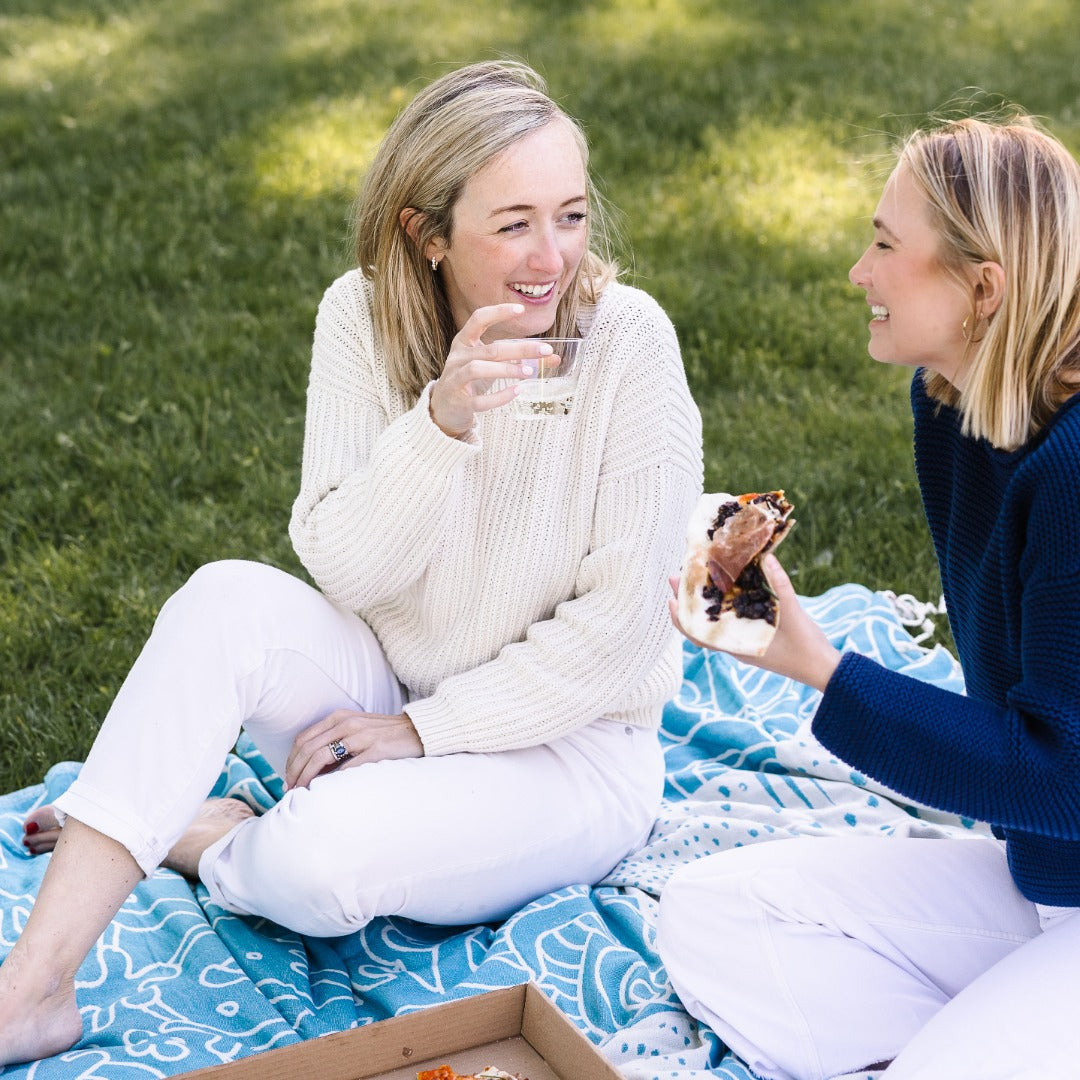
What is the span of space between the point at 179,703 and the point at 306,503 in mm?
536

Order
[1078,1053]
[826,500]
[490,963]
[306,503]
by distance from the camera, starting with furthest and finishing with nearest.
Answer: [826,500], [306,503], [490,963], [1078,1053]

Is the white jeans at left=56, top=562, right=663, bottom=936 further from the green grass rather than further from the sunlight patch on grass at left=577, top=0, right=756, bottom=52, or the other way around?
the sunlight patch on grass at left=577, top=0, right=756, bottom=52

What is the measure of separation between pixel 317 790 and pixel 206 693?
27cm

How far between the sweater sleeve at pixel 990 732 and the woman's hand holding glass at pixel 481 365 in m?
0.78

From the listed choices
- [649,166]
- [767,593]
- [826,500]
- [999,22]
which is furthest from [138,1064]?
[999,22]

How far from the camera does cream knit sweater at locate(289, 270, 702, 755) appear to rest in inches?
110

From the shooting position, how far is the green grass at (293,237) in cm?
432

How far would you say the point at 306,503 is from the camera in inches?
116

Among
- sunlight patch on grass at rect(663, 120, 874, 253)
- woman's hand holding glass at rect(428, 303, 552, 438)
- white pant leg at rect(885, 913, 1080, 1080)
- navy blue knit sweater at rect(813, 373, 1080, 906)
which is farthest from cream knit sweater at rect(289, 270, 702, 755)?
sunlight patch on grass at rect(663, 120, 874, 253)

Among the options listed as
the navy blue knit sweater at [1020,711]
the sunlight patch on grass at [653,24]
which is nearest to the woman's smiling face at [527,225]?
the navy blue knit sweater at [1020,711]

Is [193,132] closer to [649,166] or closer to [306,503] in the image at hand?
[649,166]

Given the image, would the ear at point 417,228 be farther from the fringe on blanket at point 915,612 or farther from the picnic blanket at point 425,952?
the fringe on blanket at point 915,612

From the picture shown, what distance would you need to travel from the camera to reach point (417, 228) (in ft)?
9.43

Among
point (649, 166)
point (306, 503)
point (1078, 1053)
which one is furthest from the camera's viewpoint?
point (649, 166)
